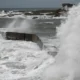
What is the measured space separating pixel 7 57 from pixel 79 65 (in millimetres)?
5906

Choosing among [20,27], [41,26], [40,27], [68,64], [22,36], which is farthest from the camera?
[41,26]

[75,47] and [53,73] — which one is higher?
[75,47]

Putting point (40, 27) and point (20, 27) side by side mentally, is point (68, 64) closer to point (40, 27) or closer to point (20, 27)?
point (40, 27)

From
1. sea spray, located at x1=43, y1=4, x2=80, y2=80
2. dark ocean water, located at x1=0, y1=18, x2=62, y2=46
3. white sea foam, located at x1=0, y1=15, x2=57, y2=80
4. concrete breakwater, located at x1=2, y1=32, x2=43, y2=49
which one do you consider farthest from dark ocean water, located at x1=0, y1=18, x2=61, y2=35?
sea spray, located at x1=43, y1=4, x2=80, y2=80

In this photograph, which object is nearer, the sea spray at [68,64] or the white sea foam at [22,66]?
the sea spray at [68,64]

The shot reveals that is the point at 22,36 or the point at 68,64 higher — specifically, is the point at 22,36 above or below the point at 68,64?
below

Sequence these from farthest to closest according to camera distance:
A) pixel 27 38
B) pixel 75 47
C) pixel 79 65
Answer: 1. pixel 27 38
2. pixel 75 47
3. pixel 79 65

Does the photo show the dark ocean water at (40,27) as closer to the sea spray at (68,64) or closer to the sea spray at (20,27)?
the sea spray at (20,27)

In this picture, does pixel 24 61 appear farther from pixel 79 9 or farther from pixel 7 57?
pixel 79 9

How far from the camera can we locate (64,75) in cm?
786

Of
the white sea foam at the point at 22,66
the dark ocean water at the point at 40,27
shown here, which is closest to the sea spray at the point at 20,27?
the dark ocean water at the point at 40,27

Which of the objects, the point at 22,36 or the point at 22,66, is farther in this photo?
the point at 22,36

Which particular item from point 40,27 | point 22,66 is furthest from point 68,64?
point 40,27

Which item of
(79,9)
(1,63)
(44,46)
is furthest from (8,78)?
(44,46)
